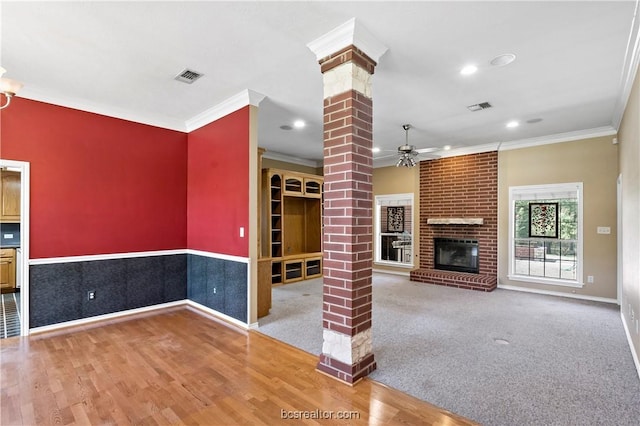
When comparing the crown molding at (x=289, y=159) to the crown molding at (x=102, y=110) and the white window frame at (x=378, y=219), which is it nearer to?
the white window frame at (x=378, y=219)

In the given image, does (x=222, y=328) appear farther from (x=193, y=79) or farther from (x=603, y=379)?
(x=603, y=379)

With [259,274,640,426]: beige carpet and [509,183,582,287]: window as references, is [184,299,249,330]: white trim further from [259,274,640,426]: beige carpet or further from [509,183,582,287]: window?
[509,183,582,287]: window

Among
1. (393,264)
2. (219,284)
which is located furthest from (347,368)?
(393,264)

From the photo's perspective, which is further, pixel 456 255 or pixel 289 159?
pixel 289 159

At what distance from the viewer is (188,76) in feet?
10.9

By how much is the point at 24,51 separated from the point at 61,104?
1.11 meters

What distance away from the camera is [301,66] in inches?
121

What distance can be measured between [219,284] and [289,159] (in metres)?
4.13

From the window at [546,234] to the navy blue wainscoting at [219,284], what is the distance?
203 inches

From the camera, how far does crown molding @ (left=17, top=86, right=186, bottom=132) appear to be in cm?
361

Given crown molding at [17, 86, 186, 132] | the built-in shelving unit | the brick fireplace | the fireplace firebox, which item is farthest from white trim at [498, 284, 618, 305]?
crown molding at [17, 86, 186, 132]

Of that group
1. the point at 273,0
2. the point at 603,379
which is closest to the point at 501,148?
the point at 603,379

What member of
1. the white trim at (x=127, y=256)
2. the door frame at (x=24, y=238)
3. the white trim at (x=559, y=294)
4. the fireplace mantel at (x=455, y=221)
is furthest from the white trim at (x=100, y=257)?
the white trim at (x=559, y=294)

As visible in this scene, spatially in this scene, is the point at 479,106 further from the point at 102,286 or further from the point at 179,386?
the point at 102,286
